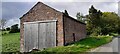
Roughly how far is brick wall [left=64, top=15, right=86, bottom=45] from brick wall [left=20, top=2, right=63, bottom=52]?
30.5 inches

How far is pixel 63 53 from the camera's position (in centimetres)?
1650

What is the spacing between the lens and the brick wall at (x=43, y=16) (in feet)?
75.4

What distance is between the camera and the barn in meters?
23.0

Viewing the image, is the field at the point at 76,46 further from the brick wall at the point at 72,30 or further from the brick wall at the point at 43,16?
the brick wall at the point at 43,16

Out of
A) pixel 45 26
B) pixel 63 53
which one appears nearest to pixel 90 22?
pixel 45 26

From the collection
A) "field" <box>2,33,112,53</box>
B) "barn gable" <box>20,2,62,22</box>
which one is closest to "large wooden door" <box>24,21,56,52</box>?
"barn gable" <box>20,2,62,22</box>

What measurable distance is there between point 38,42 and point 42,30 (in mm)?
1399

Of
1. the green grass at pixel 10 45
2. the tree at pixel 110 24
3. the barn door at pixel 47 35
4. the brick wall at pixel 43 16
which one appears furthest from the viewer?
the tree at pixel 110 24

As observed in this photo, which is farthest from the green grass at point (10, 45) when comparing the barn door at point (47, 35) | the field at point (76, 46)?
the barn door at point (47, 35)

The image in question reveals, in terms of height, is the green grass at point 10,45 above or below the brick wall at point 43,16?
below

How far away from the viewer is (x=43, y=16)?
24.2 metres

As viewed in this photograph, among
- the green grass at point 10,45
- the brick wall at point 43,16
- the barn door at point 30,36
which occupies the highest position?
the brick wall at point 43,16

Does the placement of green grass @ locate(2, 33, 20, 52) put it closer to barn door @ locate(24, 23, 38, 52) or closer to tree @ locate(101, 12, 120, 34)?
barn door @ locate(24, 23, 38, 52)

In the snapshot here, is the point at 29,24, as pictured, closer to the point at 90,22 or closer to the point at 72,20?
the point at 72,20
